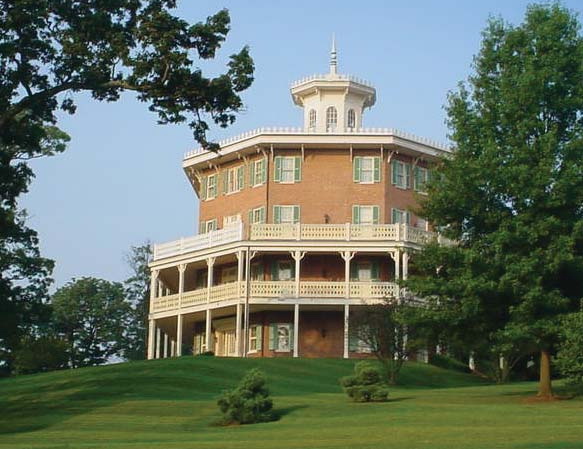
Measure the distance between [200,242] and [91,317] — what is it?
24.9 meters

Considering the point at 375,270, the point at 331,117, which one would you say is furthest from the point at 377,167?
the point at 375,270

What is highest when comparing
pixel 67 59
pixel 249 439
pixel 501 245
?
pixel 67 59

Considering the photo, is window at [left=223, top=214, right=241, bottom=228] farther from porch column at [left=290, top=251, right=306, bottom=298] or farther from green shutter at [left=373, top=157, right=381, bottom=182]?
green shutter at [left=373, top=157, right=381, bottom=182]

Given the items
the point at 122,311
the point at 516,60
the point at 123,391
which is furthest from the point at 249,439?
the point at 122,311

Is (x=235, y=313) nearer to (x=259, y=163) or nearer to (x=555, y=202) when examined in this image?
(x=259, y=163)

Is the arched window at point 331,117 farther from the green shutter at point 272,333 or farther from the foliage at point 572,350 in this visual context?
the foliage at point 572,350

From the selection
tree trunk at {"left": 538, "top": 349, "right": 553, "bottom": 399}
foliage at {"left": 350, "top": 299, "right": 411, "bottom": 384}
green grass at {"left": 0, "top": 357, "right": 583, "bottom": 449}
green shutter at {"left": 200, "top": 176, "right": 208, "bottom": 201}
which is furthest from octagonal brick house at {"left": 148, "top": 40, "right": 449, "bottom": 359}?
tree trunk at {"left": 538, "top": 349, "right": 553, "bottom": 399}

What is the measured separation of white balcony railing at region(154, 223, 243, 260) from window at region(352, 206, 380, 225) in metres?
6.77

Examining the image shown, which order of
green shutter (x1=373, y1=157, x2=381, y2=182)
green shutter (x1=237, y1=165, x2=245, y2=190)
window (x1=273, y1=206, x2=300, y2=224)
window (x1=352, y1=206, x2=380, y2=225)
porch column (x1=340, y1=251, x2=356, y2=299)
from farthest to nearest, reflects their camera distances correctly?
→ green shutter (x1=237, y1=165, x2=245, y2=190)
window (x1=273, y1=206, x2=300, y2=224)
green shutter (x1=373, y1=157, x2=381, y2=182)
window (x1=352, y1=206, x2=380, y2=225)
porch column (x1=340, y1=251, x2=356, y2=299)

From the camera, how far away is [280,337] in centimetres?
6066

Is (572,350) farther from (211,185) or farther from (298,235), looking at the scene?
(211,185)

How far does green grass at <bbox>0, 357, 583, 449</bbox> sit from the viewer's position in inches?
973

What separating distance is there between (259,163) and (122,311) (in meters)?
25.1

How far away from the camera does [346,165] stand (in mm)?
62750
